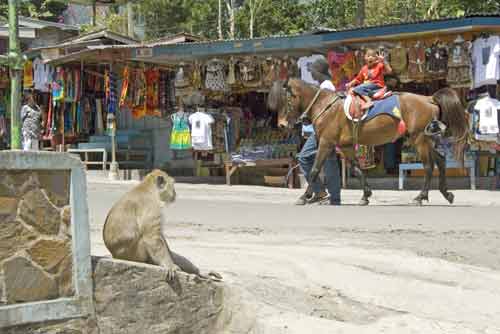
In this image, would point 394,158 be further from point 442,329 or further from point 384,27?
point 442,329

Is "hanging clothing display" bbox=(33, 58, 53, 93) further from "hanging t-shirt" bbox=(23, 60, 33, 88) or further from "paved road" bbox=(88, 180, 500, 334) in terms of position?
→ "paved road" bbox=(88, 180, 500, 334)

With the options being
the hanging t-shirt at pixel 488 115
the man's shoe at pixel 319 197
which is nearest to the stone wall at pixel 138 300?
the man's shoe at pixel 319 197

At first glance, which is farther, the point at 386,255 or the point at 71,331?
the point at 386,255

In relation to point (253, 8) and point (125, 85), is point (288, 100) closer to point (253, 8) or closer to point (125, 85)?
point (125, 85)

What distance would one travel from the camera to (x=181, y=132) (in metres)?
16.6

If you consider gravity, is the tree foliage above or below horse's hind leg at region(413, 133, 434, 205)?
above

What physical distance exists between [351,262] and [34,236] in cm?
330

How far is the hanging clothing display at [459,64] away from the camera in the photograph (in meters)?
13.8

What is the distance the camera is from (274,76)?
51.6 ft

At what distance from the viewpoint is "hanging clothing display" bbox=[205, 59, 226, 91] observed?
16.3 metres

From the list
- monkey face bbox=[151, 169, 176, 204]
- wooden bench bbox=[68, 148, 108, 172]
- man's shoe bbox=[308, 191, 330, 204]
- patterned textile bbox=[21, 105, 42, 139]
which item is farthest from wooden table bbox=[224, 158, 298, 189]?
monkey face bbox=[151, 169, 176, 204]

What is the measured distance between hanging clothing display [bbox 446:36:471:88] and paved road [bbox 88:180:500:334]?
397cm

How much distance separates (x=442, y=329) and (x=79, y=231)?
294 centimetres

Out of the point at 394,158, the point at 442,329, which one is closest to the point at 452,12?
the point at 394,158
